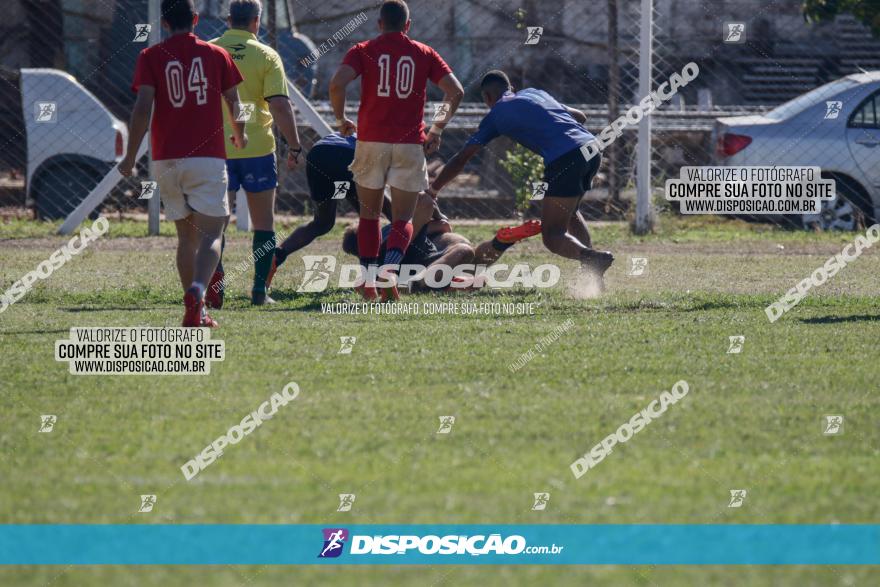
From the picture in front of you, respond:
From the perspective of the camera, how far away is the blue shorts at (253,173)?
9320 mm

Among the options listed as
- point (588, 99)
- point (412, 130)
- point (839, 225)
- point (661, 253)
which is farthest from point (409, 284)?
point (588, 99)

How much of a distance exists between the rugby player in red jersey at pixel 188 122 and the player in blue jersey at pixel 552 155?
2.15m

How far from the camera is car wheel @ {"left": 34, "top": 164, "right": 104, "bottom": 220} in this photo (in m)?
15.7

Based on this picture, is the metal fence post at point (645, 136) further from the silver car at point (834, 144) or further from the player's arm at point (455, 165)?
the player's arm at point (455, 165)

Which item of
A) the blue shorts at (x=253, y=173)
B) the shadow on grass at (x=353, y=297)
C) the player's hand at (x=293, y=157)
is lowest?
the shadow on grass at (x=353, y=297)

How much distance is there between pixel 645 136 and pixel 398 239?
5469 mm

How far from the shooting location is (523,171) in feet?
53.1

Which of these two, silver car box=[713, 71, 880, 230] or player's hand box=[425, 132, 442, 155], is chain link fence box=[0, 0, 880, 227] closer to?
silver car box=[713, 71, 880, 230]

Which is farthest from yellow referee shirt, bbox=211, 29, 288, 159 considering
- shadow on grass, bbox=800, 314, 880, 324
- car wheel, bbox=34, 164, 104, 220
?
car wheel, bbox=34, 164, 104, 220

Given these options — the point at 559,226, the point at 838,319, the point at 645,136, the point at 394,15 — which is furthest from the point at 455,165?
the point at 645,136

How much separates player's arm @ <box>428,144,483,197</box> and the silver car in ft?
20.4

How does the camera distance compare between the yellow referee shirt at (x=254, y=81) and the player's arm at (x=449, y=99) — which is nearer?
the yellow referee shirt at (x=254, y=81)

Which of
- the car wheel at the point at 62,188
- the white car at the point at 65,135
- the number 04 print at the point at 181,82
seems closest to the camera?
the number 04 print at the point at 181,82

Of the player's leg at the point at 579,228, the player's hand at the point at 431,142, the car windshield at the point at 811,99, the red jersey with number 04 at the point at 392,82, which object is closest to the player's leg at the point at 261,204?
the red jersey with number 04 at the point at 392,82
